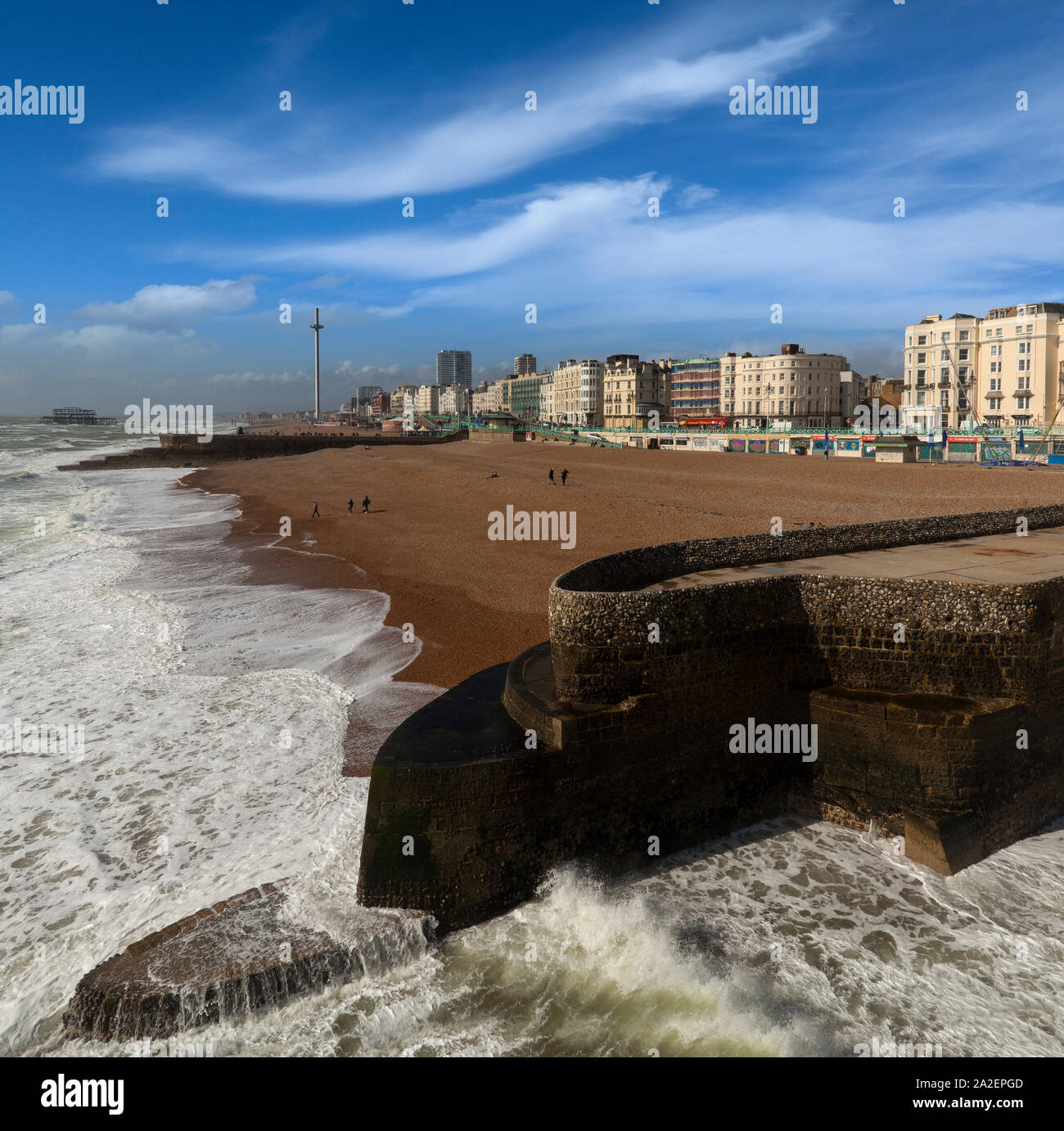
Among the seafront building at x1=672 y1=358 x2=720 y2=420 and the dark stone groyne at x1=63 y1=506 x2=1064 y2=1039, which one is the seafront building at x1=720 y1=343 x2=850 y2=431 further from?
the dark stone groyne at x1=63 y1=506 x2=1064 y2=1039

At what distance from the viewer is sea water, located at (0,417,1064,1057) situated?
7.04 meters

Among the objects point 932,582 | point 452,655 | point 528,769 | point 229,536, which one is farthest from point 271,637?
point 229,536

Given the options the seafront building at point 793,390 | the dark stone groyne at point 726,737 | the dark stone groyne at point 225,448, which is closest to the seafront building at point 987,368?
the seafront building at point 793,390

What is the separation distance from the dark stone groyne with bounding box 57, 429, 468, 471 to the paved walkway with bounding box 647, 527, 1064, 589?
82553mm

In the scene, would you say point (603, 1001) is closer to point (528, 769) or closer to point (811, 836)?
point (528, 769)

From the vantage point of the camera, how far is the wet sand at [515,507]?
19.5 meters

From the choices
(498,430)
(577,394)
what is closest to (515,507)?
(498,430)

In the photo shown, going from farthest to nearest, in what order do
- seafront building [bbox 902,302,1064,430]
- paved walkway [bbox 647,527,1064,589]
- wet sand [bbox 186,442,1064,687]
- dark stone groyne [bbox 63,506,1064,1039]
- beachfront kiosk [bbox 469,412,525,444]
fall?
beachfront kiosk [bbox 469,412,525,444] → seafront building [bbox 902,302,1064,430] → wet sand [bbox 186,442,1064,687] → paved walkway [bbox 647,527,1064,589] → dark stone groyne [bbox 63,506,1064,1039]

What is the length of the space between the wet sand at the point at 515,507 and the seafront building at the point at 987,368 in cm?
4652

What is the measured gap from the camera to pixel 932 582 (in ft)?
34.7

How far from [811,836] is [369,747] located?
6800 millimetres

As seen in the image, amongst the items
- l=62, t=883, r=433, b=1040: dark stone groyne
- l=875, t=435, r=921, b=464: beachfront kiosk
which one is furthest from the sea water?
l=875, t=435, r=921, b=464: beachfront kiosk

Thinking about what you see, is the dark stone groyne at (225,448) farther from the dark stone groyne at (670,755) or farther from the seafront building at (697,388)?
the dark stone groyne at (670,755)

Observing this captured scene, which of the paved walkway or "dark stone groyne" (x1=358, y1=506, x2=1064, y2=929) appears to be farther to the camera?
the paved walkway
